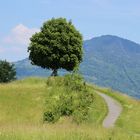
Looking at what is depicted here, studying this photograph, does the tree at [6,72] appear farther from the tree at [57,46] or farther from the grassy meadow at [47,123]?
the grassy meadow at [47,123]

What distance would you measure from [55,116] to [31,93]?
43825 mm

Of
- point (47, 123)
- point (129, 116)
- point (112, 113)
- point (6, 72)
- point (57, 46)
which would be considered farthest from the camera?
point (6, 72)

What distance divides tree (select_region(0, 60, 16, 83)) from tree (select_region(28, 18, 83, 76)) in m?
42.7

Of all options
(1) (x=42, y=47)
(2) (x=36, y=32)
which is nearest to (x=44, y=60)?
(1) (x=42, y=47)

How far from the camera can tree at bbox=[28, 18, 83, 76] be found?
105 metres

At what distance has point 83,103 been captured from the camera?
34.3 m

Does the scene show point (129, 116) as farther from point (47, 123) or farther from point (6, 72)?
point (6, 72)

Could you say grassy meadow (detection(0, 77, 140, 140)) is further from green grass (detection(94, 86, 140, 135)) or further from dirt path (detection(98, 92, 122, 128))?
dirt path (detection(98, 92, 122, 128))

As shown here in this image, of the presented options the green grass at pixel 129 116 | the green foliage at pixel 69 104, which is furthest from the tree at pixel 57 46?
the green foliage at pixel 69 104

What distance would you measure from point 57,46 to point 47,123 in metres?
74.4

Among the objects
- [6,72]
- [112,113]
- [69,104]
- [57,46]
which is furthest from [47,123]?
[6,72]

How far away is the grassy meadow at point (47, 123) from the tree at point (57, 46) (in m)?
5.20

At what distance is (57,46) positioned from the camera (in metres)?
105

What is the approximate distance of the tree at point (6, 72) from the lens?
151425mm
